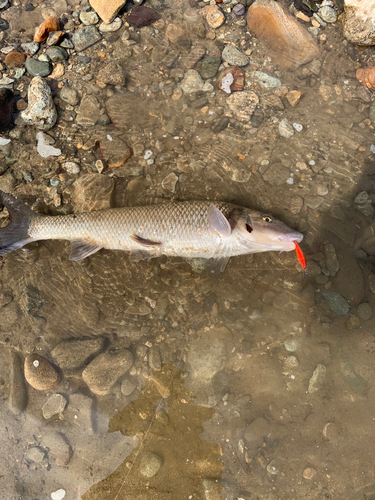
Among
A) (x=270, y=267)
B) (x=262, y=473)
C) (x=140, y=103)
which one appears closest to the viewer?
(x=262, y=473)

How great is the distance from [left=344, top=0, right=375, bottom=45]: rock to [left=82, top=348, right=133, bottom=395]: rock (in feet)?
19.6

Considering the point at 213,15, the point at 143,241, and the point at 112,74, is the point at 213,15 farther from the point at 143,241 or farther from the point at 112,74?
the point at 143,241

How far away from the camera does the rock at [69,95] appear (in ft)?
14.3

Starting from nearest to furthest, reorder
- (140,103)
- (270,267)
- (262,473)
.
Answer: (262,473)
(270,267)
(140,103)

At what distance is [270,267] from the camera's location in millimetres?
4156

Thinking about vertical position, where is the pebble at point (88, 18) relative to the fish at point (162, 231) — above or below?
above

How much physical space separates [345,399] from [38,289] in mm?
4748

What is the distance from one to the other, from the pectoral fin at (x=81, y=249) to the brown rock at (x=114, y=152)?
1310 mm

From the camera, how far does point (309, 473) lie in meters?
3.78

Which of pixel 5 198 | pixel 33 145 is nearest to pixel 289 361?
pixel 5 198

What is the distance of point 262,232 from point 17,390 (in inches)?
162

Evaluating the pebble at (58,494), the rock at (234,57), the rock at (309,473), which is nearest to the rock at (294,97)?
the rock at (234,57)

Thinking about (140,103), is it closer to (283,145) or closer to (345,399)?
(283,145)

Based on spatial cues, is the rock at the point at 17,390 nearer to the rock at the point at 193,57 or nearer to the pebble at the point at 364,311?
the pebble at the point at 364,311
